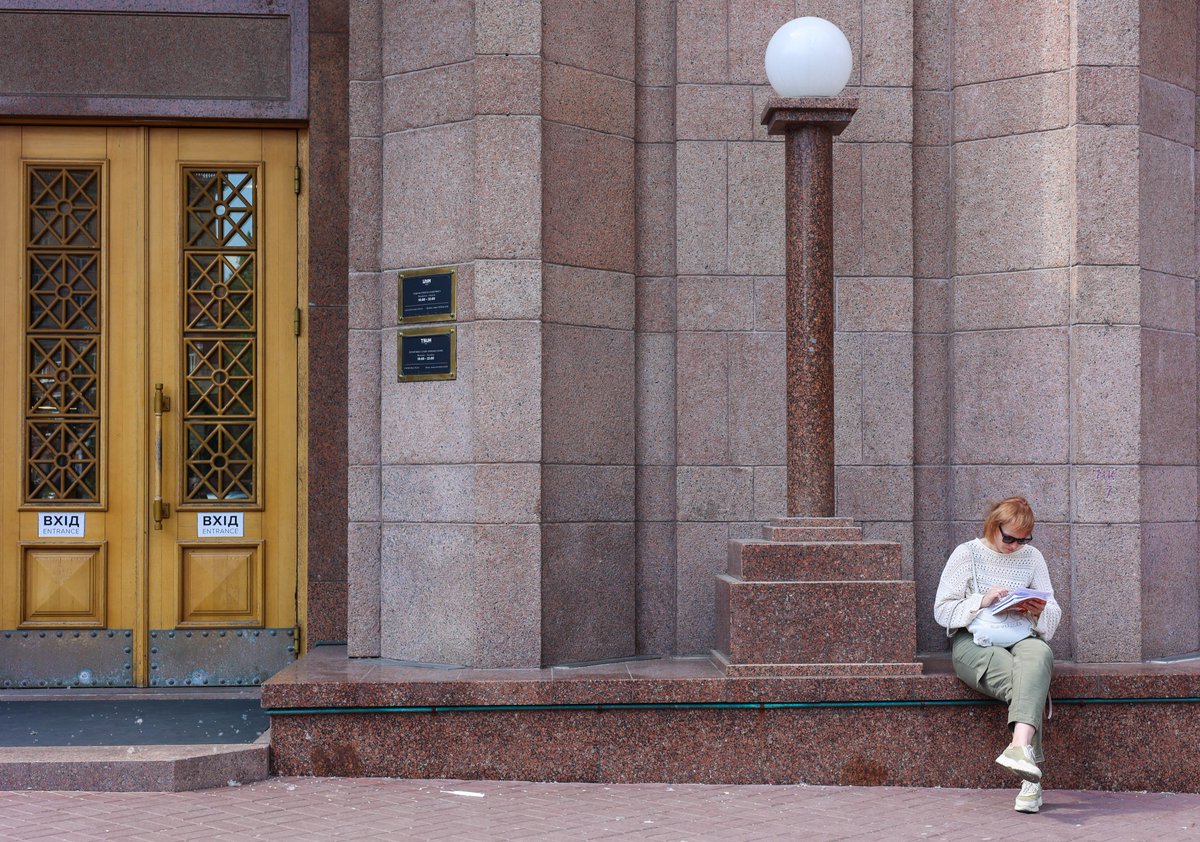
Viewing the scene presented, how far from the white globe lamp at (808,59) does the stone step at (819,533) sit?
95.4 inches

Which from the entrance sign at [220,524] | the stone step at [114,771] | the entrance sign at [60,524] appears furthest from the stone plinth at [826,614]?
the entrance sign at [60,524]

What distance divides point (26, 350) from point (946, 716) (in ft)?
21.2

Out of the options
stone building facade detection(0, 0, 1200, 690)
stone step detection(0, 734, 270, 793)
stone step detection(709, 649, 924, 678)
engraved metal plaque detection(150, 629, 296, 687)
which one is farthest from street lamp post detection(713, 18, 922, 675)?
engraved metal plaque detection(150, 629, 296, 687)

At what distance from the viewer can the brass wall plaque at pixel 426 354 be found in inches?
317

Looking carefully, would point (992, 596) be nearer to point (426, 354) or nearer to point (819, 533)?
point (819, 533)

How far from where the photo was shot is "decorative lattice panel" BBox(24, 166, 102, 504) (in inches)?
362

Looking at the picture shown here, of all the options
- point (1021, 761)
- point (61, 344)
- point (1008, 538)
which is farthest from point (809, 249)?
point (61, 344)

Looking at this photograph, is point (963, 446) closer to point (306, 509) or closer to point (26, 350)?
point (306, 509)

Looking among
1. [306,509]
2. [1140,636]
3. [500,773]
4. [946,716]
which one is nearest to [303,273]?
[306,509]

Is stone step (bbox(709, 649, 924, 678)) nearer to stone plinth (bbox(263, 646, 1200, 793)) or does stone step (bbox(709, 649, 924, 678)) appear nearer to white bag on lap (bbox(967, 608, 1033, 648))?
stone plinth (bbox(263, 646, 1200, 793))

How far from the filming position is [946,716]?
7215 millimetres

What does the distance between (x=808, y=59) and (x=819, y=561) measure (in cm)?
275

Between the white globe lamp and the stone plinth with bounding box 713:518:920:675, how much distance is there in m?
2.54

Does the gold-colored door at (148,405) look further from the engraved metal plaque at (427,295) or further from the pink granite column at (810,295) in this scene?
the pink granite column at (810,295)
